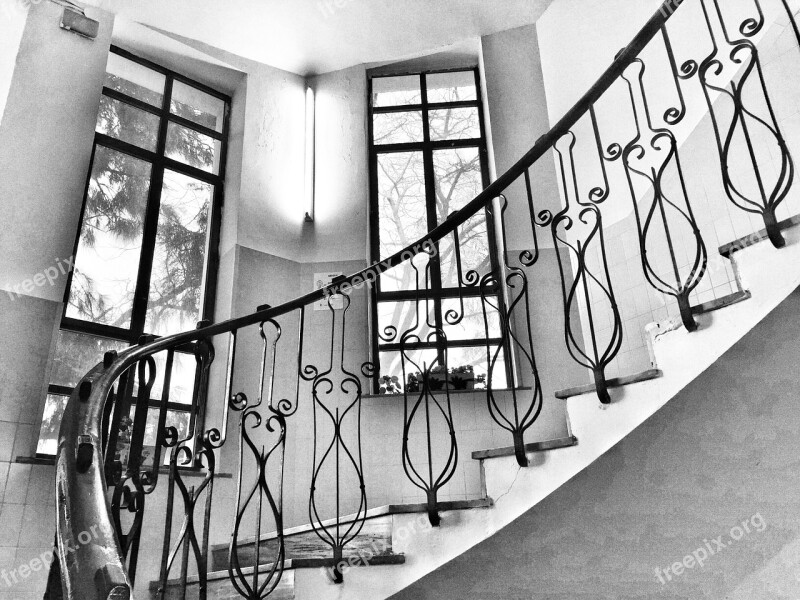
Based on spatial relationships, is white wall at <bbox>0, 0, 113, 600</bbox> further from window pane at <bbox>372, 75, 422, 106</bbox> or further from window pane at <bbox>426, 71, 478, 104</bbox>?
window pane at <bbox>426, 71, 478, 104</bbox>

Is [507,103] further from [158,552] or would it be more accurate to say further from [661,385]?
[158,552]

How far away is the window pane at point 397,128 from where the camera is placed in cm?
571

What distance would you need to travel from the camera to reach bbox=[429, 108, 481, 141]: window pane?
565cm

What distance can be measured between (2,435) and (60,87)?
2425mm

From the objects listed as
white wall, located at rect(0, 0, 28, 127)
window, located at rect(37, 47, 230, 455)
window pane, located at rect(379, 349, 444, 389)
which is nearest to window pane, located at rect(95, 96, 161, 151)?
window, located at rect(37, 47, 230, 455)

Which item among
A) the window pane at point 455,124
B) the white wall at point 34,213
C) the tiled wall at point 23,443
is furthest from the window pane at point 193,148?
the window pane at point 455,124

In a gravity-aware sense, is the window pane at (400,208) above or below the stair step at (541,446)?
Result: above

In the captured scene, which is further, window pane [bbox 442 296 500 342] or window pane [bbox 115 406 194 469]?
window pane [bbox 442 296 500 342]

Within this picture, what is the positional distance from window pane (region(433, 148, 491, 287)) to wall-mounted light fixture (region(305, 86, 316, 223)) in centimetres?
109


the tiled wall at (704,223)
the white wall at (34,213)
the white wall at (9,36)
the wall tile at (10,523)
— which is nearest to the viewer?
the tiled wall at (704,223)

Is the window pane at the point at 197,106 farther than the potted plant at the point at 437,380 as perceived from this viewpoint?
Yes

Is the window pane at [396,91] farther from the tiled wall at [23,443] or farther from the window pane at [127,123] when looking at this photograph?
the tiled wall at [23,443]

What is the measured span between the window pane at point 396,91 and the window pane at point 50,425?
367 cm

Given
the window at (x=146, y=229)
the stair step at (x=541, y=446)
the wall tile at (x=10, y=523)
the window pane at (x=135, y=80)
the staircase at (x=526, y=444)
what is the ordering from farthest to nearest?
1. the window pane at (x=135, y=80)
2. the window at (x=146, y=229)
3. the wall tile at (x=10, y=523)
4. the stair step at (x=541, y=446)
5. the staircase at (x=526, y=444)
